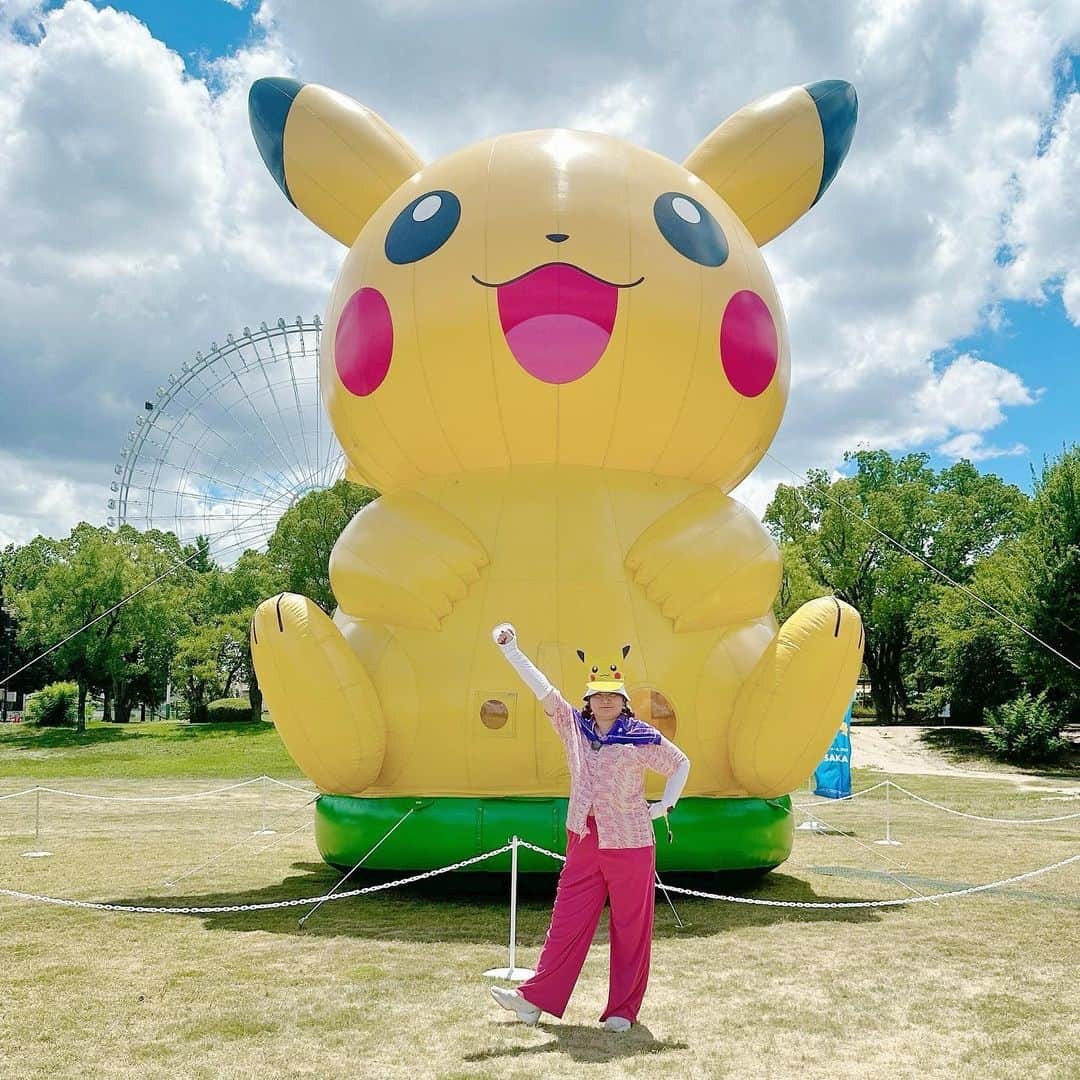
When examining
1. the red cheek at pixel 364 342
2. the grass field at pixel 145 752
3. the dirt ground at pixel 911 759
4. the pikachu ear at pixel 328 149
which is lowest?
the grass field at pixel 145 752

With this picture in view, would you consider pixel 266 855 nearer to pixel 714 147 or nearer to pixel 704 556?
pixel 704 556

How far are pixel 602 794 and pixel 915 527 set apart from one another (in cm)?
3436

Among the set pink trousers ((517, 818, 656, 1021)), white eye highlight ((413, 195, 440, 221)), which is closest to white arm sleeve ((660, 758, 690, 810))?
pink trousers ((517, 818, 656, 1021))

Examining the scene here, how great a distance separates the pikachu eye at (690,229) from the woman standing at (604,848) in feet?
12.6

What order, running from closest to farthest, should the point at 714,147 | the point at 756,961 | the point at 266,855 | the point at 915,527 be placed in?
the point at 756,961 < the point at 714,147 < the point at 266,855 < the point at 915,527

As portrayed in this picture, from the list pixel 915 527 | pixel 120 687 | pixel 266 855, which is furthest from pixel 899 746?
pixel 120 687

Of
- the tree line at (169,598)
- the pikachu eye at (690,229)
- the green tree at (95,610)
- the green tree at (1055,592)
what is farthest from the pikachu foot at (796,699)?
the green tree at (95,610)

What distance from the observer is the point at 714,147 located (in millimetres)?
8844

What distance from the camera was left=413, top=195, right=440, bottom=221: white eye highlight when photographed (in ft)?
25.5

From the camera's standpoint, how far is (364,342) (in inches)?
311

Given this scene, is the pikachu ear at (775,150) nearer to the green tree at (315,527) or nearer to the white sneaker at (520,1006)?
the white sneaker at (520,1006)

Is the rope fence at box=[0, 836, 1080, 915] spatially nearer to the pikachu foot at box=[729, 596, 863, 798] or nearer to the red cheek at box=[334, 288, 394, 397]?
the pikachu foot at box=[729, 596, 863, 798]

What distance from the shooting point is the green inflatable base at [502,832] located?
23.5ft

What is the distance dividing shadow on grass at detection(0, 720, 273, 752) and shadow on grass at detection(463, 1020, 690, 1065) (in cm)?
2684
